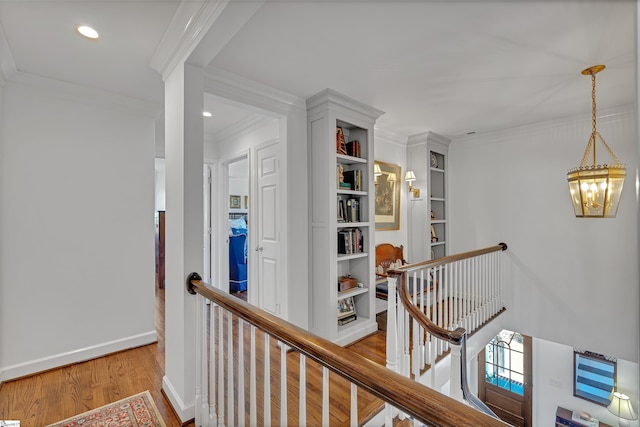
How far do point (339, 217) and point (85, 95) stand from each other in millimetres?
2525

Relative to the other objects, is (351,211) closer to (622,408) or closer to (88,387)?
(88,387)

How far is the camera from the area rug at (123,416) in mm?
1752

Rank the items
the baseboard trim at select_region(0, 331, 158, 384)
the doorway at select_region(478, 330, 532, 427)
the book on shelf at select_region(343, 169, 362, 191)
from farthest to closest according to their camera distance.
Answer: the doorway at select_region(478, 330, 532, 427) < the book on shelf at select_region(343, 169, 362, 191) < the baseboard trim at select_region(0, 331, 158, 384)

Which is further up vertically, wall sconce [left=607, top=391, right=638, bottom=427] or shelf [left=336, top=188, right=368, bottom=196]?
shelf [left=336, top=188, right=368, bottom=196]

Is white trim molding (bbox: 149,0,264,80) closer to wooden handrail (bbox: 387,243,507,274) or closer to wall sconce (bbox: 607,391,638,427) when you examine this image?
wooden handrail (bbox: 387,243,507,274)

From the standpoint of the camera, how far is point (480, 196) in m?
4.12

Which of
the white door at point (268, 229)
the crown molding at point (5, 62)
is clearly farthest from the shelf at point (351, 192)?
the crown molding at point (5, 62)

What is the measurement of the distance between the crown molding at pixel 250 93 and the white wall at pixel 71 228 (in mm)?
1049

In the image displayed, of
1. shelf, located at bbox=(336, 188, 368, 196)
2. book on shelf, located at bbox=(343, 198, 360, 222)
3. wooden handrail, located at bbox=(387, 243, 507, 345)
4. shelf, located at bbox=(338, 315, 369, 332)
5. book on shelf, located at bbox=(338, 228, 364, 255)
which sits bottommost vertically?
shelf, located at bbox=(338, 315, 369, 332)

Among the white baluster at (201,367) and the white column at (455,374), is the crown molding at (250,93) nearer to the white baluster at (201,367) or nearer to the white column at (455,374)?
the white baluster at (201,367)

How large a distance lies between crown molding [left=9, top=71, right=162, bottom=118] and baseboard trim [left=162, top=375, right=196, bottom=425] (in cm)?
242

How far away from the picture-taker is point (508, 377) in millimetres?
4527

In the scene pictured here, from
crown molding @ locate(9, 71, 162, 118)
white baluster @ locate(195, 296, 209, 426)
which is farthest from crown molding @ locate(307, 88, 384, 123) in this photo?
white baluster @ locate(195, 296, 209, 426)

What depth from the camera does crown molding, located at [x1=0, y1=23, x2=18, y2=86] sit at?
1798mm
